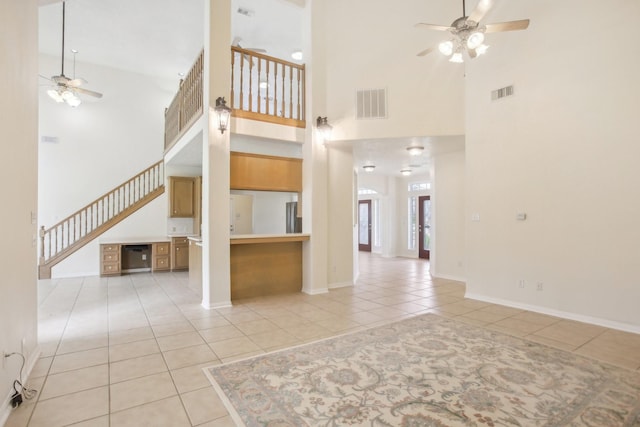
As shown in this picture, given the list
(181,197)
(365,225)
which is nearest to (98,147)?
(181,197)

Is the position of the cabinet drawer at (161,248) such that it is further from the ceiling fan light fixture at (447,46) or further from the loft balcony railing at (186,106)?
the ceiling fan light fixture at (447,46)

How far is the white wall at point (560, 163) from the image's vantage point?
371 centimetres

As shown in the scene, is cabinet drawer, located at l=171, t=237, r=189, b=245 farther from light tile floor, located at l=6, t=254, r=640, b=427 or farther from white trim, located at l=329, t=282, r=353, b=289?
white trim, located at l=329, t=282, r=353, b=289

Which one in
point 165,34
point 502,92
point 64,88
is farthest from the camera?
point 165,34

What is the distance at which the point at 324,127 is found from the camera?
550 centimetres

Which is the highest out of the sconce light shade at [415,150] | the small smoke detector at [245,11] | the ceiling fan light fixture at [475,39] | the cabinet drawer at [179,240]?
the small smoke detector at [245,11]

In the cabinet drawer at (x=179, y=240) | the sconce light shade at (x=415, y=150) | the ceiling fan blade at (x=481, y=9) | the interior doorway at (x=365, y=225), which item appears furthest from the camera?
the interior doorway at (x=365, y=225)

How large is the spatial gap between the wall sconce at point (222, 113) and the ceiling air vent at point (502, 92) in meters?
3.98

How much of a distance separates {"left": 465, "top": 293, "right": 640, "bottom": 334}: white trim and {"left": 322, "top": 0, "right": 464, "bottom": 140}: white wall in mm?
2758

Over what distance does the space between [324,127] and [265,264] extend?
254cm

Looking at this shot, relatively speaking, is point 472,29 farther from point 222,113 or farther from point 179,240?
point 179,240

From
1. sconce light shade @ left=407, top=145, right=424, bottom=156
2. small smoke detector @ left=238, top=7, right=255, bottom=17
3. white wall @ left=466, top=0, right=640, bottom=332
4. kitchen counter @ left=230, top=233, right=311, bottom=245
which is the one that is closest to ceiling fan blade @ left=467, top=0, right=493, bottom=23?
white wall @ left=466, top=0, right=640, bottom=332

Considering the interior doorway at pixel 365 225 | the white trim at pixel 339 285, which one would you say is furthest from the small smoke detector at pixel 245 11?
the interior doorway at pixel 365 225

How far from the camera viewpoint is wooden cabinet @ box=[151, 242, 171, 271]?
7607 mm
